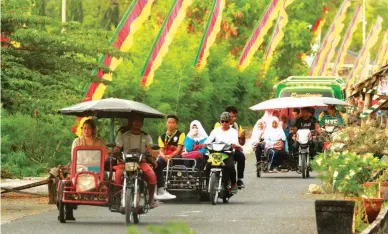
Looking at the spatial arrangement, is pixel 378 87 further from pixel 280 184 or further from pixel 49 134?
pixel 49 134

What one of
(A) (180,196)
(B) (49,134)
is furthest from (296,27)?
(A) (180,196)

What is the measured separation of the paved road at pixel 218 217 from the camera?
18906mm

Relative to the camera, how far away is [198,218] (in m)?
21.0

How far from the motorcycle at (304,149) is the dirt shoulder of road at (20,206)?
26.6ft

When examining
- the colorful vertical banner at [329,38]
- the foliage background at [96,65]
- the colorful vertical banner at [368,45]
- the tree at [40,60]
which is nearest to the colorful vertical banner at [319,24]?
the foliage background at [96,65]

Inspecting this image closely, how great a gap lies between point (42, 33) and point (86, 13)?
5241 cm

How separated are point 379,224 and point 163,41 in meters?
20.6

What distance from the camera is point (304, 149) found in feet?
106

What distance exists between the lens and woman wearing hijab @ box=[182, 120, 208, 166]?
80.4 ft

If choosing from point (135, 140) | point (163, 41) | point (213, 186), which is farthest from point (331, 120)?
point (135, 140)

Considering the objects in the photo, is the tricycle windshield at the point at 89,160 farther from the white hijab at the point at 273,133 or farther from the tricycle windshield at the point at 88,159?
the white hijab at the point at 273,133

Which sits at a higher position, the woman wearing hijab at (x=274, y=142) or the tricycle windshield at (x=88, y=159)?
the woman wearing hijab at (x=274, y=142)

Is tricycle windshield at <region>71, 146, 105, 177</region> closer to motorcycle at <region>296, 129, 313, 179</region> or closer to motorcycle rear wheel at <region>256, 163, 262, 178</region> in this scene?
motorcycle at <region>296, 129, 313, 179</region>

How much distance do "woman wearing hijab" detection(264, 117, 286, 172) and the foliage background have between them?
3663 millimetres
